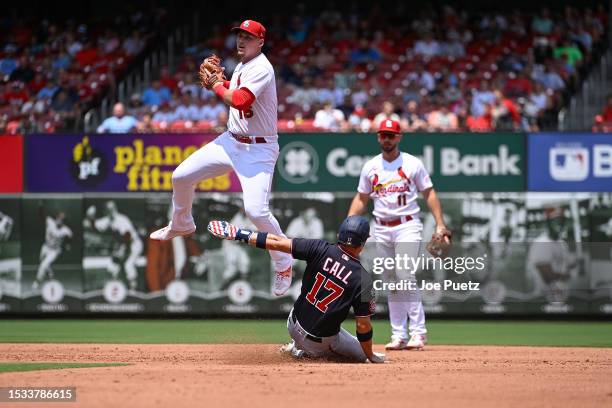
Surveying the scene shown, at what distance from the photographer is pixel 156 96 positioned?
63.6 feet

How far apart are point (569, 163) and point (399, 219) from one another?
6532 mm

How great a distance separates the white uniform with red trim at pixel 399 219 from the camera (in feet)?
36.3

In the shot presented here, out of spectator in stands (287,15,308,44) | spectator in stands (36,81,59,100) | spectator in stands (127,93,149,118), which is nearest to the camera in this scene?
spectator in stands (127,93,149,118)

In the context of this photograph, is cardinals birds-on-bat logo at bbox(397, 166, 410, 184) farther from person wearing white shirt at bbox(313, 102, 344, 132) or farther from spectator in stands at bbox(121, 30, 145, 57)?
spectator in stands at bbox(121, 30, 145, 57)

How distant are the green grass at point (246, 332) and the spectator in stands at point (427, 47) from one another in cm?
576

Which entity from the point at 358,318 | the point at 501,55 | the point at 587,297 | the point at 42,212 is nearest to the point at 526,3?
the point at 501,55

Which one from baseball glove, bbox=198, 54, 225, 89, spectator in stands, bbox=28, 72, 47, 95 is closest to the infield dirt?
baseball glove, bbox=198, 54, 225, 89

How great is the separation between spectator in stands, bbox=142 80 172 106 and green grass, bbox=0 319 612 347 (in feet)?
14.4

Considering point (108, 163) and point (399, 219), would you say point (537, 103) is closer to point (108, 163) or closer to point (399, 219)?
point (108, 163)

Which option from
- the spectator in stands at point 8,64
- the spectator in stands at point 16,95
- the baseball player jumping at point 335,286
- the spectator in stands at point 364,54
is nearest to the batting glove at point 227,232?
the baseball player jumping at point 335,286

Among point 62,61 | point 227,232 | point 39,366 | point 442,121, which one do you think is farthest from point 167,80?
point 227,232

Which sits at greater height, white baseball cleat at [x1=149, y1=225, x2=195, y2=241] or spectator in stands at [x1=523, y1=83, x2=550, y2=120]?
spectator in stands at [x1=523, y1=83, x2=550, y2=120]

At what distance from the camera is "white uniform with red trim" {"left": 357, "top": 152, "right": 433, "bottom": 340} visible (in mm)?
11055

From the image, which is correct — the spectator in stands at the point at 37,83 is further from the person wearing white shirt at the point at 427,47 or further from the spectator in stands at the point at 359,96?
the person wearing white shirt at the point at 427,47
